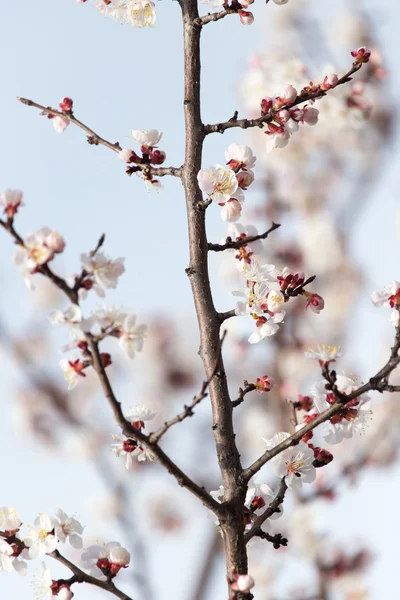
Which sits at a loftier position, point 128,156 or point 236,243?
point 128,156

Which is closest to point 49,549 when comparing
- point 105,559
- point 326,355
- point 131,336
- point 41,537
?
point 41,537

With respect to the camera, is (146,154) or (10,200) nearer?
(10,200)

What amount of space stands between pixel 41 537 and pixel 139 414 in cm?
36

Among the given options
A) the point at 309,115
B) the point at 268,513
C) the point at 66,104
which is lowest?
the point at 268,513

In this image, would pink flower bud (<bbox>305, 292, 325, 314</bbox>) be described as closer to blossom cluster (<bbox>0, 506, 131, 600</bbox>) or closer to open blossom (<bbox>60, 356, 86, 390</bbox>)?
open blossom (<bbox>60, 356, 86, 390</bbox>)

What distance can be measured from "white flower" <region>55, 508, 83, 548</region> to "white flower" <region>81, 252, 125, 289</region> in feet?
1.99

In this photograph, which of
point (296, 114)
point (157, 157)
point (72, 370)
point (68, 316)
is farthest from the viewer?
point (296, 114)

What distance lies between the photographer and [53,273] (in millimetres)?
1276

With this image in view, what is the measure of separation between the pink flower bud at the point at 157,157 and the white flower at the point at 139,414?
A: 0.64 meters

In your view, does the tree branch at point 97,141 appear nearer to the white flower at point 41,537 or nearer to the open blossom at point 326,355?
the open blossom at point 326,355

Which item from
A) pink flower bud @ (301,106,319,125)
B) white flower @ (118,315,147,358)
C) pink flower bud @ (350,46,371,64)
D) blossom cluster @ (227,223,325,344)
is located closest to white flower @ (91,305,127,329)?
white flower @ (118,315,147,358)

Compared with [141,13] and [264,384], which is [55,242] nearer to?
[264,384]

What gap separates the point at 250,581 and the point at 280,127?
45.6 inches

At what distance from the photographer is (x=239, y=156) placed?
1.71 meters
